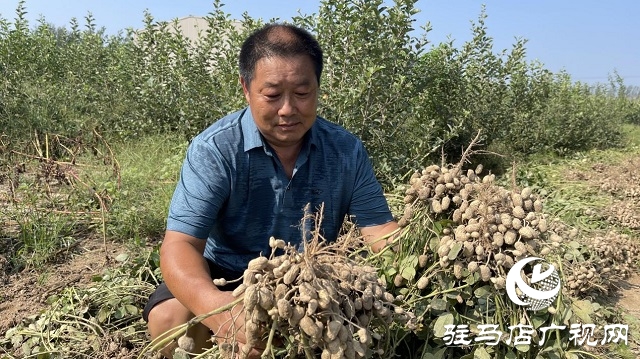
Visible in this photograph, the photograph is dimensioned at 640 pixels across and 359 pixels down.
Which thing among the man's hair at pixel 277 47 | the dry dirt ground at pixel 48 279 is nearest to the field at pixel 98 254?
the dry dirt ground at pixel 48 279

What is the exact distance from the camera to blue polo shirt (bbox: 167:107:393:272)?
6.43 feet

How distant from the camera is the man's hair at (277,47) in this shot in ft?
6.12

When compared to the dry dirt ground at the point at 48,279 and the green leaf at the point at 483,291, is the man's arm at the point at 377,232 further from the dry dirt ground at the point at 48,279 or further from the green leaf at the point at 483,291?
the dry dirt ground at the point at 48,279

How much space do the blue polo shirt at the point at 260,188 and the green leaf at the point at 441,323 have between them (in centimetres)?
53

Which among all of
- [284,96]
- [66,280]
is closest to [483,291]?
[284,96]

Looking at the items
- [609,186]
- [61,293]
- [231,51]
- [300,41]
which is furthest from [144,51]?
[609,186]

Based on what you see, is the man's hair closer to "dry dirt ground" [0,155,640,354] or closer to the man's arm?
the man's arm

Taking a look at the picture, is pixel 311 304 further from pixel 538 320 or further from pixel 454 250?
pixel 538 320

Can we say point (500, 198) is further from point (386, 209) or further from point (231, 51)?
point (231, 51)

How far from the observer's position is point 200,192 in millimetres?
1915

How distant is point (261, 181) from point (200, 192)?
0.25 metres

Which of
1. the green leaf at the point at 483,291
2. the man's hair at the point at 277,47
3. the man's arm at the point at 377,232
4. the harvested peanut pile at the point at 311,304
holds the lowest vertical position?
the green leaf at the point at 483,291

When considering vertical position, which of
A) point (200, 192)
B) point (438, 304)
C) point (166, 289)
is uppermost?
point (200, 192)

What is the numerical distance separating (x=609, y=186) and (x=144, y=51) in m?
4.66
